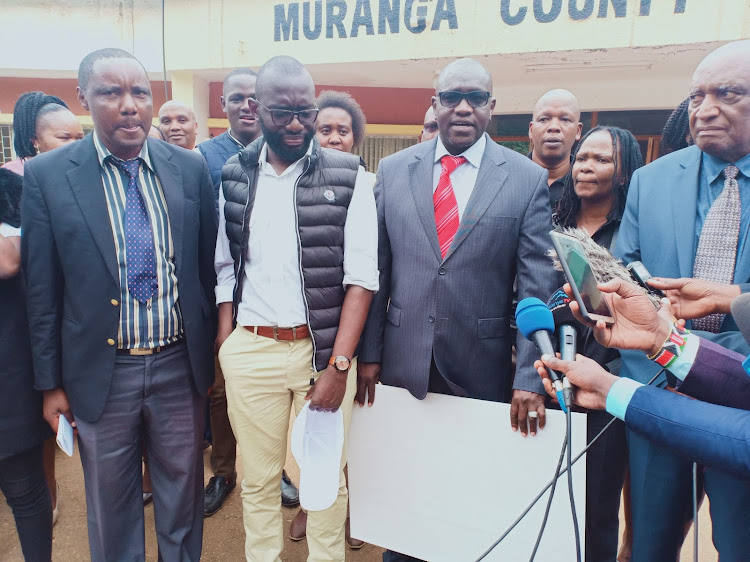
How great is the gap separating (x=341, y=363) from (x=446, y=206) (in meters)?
0.81

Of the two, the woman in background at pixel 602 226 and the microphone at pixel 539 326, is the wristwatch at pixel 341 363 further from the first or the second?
the woman in background at pixel 602 226

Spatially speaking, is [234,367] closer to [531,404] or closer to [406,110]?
[531,404]

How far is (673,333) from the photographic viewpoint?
1.54m

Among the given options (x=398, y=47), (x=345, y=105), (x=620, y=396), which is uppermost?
(x=398, y=47)

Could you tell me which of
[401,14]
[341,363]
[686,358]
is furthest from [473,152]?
[401,14]

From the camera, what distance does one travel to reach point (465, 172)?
7.36ft

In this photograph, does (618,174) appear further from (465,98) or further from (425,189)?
(425,189)

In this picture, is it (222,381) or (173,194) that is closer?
(173,194)

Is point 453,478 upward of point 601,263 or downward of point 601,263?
downward

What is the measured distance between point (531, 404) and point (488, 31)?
783 cm

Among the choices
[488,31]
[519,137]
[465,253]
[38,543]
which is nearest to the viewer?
[465,253]

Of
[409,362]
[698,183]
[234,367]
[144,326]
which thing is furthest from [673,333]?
[144,326]

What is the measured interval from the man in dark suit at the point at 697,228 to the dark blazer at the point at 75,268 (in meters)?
1.96

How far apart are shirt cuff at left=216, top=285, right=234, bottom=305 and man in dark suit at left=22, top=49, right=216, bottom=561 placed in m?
0.07
